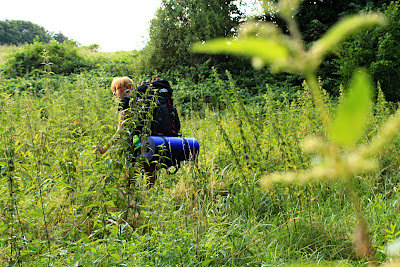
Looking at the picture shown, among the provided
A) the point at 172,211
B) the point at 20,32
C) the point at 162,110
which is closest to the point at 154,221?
the point at 172,211

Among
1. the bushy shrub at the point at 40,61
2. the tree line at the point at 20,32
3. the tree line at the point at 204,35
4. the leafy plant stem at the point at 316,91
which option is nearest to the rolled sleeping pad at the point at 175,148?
the leafy plant stem at the point at 316,91

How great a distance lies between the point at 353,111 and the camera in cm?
18

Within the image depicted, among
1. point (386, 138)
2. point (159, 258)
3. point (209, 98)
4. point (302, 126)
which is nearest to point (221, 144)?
point (302, 126)

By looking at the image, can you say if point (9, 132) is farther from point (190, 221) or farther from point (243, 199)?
point (243, 199)

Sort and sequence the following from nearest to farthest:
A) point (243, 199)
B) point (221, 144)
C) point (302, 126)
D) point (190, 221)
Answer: point (190, 221)
point (243, 199)
point (302, 126)
point (221, 144)

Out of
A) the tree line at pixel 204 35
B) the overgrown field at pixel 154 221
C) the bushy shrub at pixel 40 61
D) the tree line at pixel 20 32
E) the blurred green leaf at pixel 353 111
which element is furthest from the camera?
the tree line at pixel 20 32

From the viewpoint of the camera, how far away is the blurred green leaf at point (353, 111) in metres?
0.17

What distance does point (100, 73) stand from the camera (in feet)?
39.8

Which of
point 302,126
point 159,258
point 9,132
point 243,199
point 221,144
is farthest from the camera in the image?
point 221,144

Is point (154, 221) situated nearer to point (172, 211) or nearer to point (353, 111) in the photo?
point (172, 211)

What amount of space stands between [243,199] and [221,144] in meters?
1.63

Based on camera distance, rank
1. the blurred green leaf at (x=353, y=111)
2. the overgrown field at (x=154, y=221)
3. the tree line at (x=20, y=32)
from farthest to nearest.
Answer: the tree line at (x=20, y=32) → the overgrown field at (x=154, y=221) → the blurred green leaf at (x=353, y=111)

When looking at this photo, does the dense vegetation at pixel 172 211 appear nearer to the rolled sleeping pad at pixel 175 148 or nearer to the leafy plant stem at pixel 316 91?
the rolled sleeping pad at pixel 175 148

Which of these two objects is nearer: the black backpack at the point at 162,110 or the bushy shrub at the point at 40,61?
the black backpack at the point at 162,110
